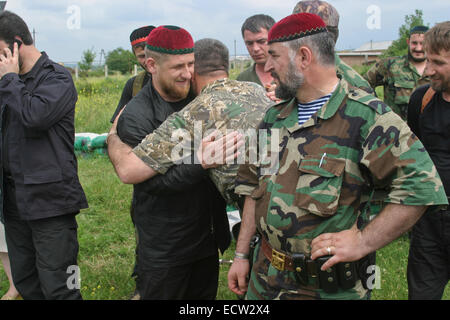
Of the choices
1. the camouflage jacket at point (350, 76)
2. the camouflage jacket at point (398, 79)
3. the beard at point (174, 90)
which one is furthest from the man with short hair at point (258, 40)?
the camouflage jacket at point (398, 79)

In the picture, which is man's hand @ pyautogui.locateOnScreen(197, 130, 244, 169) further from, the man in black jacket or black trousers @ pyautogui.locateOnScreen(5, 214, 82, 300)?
black trousers @ pyautogui.locateOnScreen(5, 214, 82, 300)

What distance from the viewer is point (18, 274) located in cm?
322

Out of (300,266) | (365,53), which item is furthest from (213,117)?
(365,53)

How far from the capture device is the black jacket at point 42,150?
114 inches

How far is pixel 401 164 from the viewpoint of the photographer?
1.69 meters

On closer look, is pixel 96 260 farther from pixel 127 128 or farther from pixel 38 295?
pixel 127 128

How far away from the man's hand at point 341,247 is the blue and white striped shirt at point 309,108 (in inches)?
20.7

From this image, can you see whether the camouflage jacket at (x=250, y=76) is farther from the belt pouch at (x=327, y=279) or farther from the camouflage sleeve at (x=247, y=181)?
the belt pouch at (x=327, y=279)

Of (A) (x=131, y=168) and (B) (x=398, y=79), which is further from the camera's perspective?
(B) (x=398, y=79)

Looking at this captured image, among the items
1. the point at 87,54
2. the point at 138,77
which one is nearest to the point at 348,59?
the point at 87,54

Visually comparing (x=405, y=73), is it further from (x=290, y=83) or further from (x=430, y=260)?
(x=290, y=83)

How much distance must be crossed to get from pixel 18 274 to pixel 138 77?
189cm

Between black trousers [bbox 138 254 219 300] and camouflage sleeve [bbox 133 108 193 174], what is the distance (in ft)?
2.32

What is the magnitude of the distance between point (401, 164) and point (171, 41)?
1488 millimetres
